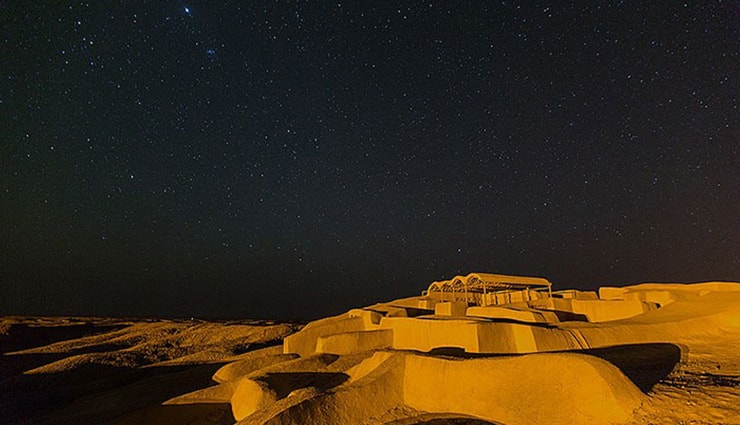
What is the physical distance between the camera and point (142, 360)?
26.0 metres

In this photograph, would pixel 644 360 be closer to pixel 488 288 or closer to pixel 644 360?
pixel 644 360

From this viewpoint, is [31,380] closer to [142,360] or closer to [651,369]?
[142,360]

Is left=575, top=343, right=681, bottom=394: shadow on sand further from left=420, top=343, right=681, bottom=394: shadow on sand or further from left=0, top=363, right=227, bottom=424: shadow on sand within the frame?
left=0, top=363, right=227, bottom=424: shadow on sand

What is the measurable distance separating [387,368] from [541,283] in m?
17.7

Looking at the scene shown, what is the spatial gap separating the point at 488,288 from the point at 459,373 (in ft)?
61.3

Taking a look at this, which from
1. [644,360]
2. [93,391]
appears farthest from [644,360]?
[93,391]

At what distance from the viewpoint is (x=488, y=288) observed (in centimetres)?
2611

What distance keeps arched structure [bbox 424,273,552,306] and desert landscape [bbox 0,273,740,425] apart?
15 centimetres

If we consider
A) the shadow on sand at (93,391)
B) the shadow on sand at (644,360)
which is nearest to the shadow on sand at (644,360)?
the shadow on sand at (644,360)

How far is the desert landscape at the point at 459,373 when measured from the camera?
6.65 m

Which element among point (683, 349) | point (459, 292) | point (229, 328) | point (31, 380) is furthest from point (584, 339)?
point (229, 328)

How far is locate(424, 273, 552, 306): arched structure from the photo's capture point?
→ 21694 mm

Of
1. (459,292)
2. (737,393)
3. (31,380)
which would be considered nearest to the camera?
(737,393)

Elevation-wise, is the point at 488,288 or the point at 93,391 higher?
the point at 488,288
